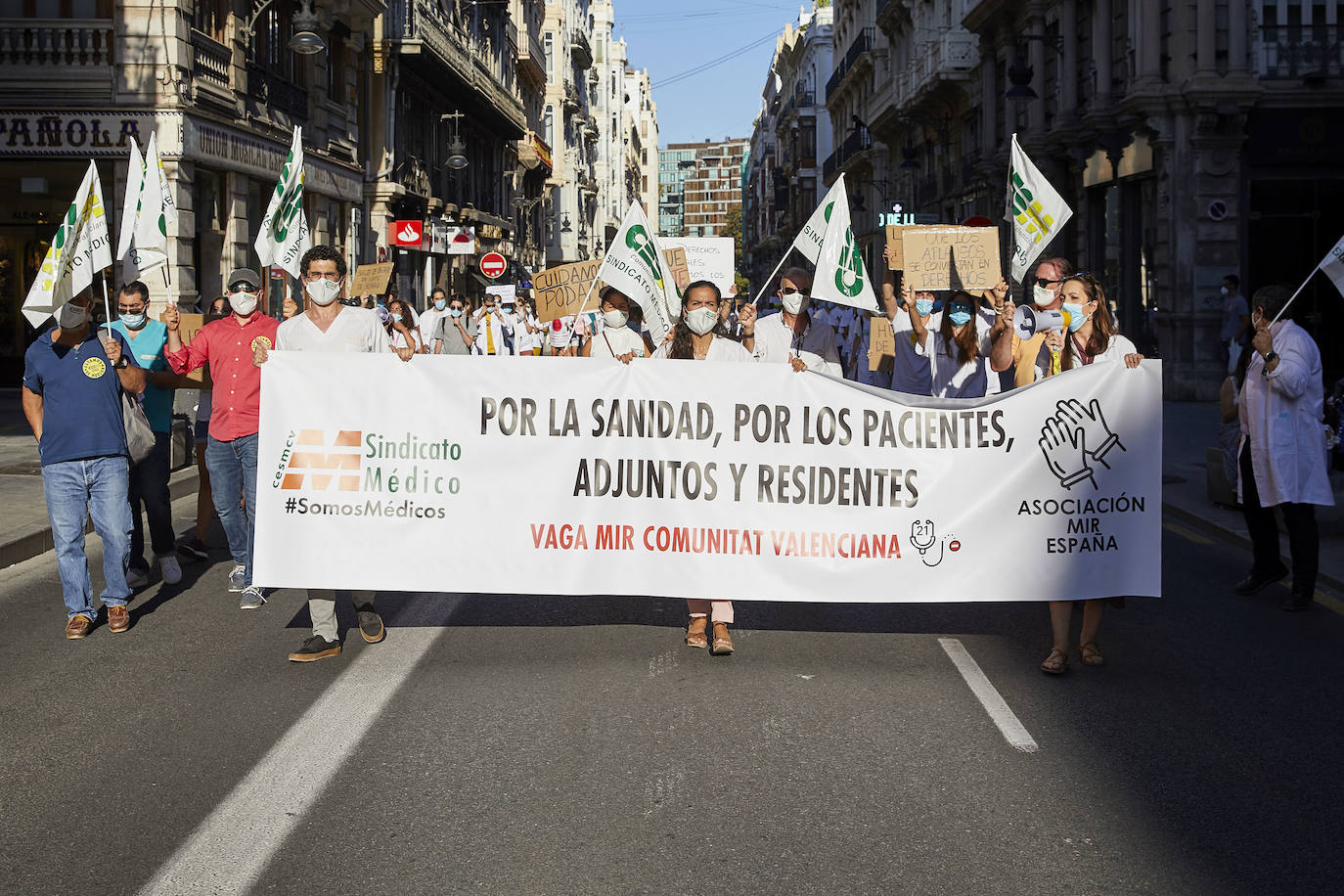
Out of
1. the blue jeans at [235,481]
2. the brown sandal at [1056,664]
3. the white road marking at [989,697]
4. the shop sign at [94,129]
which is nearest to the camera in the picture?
the white road marking at [989,697]

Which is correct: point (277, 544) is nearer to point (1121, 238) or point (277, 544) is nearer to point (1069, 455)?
point (1069, 455)

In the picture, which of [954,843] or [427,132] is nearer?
[954,843]

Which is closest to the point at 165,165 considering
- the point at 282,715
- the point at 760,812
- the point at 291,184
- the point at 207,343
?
the point at 291,184

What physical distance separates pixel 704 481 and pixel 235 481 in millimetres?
3173

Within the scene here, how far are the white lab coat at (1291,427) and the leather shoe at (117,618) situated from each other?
20.6 ft

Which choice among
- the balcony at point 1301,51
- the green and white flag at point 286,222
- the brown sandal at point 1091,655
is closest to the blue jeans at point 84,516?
the green and white flag at point 286,222

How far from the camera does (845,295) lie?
951 centimetres

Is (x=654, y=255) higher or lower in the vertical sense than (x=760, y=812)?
higher

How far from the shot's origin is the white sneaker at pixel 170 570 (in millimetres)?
8977

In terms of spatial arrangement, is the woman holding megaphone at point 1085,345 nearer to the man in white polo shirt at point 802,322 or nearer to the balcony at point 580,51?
the man in white polo shirt at point 802,322

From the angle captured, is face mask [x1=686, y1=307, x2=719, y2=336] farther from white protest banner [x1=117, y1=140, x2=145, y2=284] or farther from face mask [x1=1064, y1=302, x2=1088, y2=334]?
white protest banner [x1=117, y1=140, x2=145, y2=284]

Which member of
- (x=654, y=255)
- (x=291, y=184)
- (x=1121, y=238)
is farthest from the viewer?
(x=1121, y=238)

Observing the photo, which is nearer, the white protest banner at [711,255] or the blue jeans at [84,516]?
the blue jeans at [84,516]

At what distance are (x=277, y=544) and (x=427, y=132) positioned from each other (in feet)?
114
